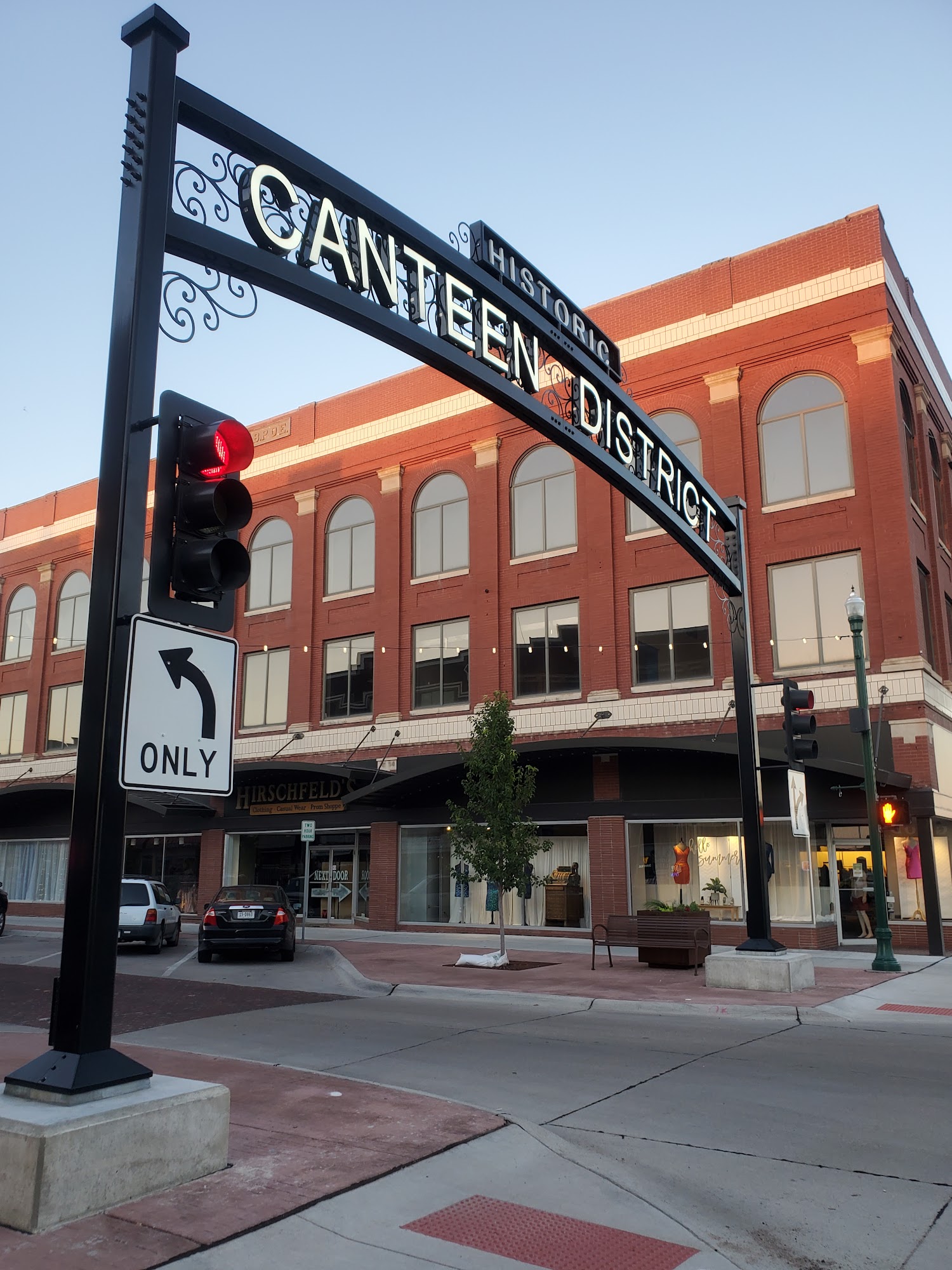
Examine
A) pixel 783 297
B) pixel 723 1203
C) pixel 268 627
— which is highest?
pixel 783 297

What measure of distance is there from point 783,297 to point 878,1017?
1795cm

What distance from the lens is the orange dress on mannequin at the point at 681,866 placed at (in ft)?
77.8

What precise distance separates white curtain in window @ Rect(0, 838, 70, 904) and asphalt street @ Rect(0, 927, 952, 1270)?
996 inches

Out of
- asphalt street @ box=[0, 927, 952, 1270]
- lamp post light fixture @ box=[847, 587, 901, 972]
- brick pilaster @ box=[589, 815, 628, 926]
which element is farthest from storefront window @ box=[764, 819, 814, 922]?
asphalt street @ box=[0, 927, 952, 1270]

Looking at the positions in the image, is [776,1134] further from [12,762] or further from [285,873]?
[12,762]

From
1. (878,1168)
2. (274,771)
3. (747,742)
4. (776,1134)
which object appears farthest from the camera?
(274,771)

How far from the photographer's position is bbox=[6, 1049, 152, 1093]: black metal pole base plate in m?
4.70

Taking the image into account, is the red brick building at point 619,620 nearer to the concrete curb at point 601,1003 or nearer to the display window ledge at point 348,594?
the display window ledge at point 348,594

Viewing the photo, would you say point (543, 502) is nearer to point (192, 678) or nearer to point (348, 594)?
point (348, 594)

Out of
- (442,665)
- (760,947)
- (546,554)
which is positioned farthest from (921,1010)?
(442,665)

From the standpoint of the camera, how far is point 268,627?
32844 mm

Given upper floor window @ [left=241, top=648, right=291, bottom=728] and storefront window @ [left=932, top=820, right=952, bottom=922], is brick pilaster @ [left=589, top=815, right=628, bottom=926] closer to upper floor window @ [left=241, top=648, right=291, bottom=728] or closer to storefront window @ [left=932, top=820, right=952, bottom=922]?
storefront window @ [left=932, top=820, right=952, bottom=922]

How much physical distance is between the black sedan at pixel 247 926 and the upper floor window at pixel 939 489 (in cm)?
1895

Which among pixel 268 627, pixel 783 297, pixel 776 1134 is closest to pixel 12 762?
pixel 268 627
